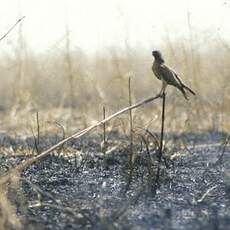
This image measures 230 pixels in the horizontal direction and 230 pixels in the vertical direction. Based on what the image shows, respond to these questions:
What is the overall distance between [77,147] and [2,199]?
2.32 meters

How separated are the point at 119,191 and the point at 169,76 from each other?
27.1 inches

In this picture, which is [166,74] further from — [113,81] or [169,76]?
[113,81]

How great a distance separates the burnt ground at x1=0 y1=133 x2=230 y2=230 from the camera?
3.23 m

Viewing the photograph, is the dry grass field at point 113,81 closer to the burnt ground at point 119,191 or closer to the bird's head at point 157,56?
the burnt ground at point 119,191

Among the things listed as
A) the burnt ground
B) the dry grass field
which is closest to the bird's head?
the burnt ground

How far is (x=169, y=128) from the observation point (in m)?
7.00

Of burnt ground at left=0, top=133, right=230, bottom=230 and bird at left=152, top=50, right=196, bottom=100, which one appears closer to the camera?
burnt ground at left=0, top=133, right=230, bottom=230

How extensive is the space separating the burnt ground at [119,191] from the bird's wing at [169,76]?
0.41m

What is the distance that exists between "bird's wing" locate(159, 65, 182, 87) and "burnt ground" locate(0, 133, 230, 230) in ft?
1.35

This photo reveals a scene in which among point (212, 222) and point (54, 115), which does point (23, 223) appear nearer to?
point (212, 222)

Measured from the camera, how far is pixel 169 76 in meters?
3.60

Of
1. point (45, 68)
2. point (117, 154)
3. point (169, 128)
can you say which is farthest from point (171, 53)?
point (117, 154)

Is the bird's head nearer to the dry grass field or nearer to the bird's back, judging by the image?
the bird's back

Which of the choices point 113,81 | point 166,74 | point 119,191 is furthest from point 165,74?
point 113,81
